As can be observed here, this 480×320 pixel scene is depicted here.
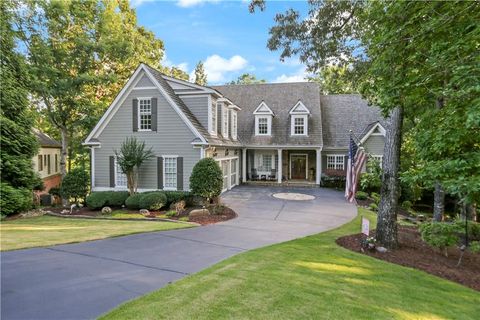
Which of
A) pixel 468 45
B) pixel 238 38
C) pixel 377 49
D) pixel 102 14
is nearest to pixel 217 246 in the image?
pixel 377 49

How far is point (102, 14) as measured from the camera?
19.9 m

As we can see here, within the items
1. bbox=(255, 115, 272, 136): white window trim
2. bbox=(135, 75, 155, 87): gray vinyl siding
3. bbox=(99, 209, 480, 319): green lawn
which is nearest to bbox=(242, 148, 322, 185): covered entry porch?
bbox=(255, 115, 272, 136): white window trim

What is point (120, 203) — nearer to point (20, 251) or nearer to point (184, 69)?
point (20, 251)

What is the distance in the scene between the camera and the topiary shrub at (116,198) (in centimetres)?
1500

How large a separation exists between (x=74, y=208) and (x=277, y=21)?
13735 millimetres

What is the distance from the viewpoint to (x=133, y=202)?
14.3 metres

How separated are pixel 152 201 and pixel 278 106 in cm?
1497

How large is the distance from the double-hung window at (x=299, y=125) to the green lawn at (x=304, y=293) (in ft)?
54.3

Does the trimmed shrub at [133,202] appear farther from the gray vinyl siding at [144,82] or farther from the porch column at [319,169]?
the porch column at [319,169]

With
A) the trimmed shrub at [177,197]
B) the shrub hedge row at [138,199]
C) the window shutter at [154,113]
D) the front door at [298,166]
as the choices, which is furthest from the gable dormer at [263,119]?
the shrub hedge row at [138,199]

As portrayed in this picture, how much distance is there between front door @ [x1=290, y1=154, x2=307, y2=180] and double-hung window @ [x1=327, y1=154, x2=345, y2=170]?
6.91 ft

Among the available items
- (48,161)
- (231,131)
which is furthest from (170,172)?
(48,161)

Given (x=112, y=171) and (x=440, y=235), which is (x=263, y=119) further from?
(x=440, y=235)

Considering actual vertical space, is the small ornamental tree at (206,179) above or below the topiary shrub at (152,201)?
above
